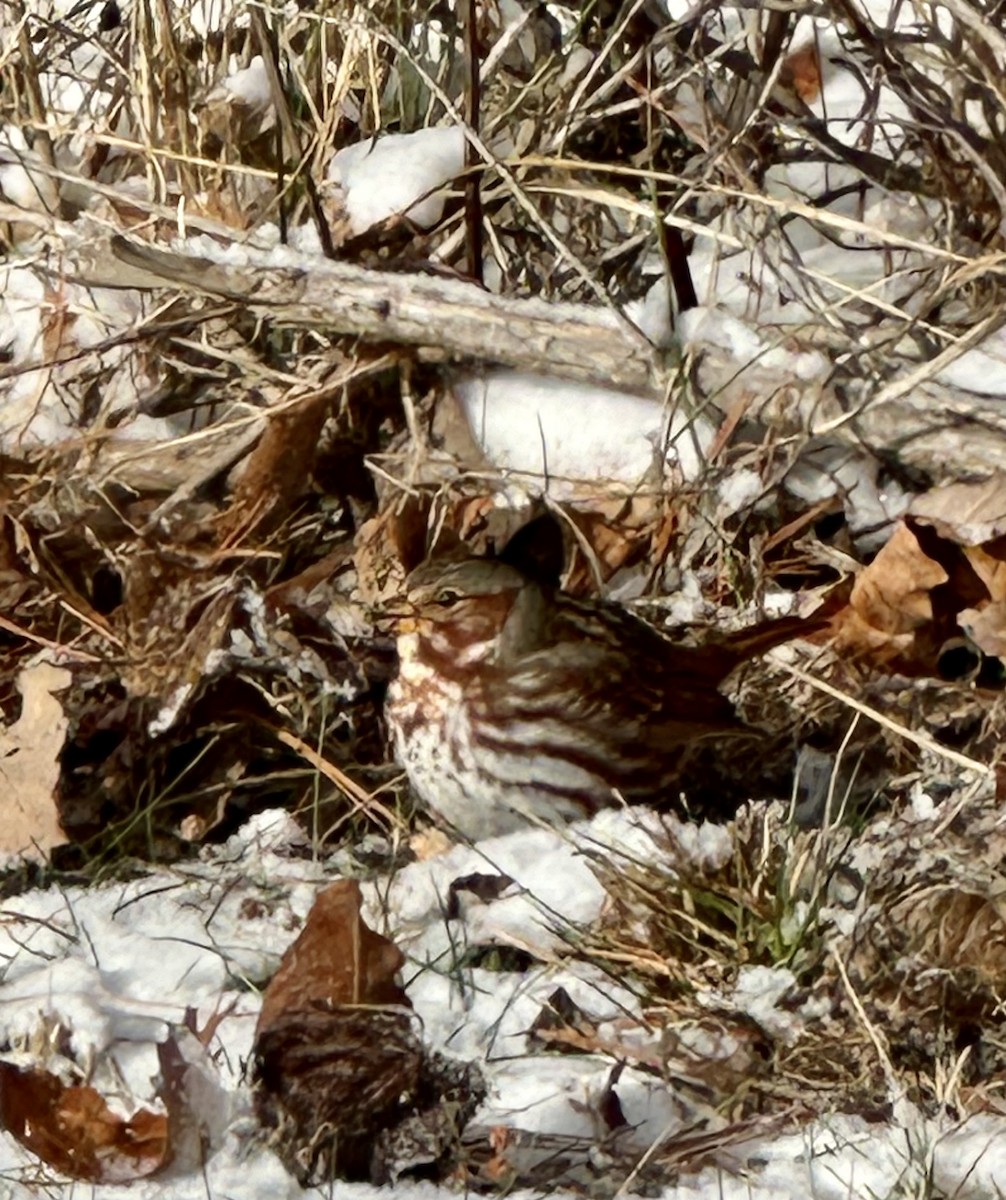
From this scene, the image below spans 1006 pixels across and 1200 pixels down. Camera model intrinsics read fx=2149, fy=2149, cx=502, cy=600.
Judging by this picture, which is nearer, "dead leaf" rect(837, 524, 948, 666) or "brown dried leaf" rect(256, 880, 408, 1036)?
"brown dried leaf" rect(256, 880, 408, 1036)

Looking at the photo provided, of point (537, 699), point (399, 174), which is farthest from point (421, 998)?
point (399, 174)

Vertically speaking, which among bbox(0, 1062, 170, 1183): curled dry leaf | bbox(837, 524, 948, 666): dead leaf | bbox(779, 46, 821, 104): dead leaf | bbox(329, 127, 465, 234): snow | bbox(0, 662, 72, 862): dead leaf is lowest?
bbox(0, 1062, 170, 1183): curled dry leaf

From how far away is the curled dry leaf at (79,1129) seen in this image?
9.02 feet

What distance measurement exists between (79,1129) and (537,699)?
3.90 ft

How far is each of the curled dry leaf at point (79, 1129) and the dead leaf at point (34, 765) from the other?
0.70m

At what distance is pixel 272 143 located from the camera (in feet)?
14.4

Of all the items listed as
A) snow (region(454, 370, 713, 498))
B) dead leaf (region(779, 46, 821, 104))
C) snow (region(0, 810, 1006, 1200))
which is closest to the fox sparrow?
snow (region(0, 810, 1006, 1200))

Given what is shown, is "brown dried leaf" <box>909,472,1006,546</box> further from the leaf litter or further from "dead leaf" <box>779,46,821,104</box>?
"dead leaf" <box>779,46,821,104</box>

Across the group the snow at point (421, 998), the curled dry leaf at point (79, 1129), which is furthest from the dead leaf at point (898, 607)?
the curled dry leaf at point (79, 1129)

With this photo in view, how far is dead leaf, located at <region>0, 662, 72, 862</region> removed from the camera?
11.7 ft

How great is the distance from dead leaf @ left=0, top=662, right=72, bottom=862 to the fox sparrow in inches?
22.9

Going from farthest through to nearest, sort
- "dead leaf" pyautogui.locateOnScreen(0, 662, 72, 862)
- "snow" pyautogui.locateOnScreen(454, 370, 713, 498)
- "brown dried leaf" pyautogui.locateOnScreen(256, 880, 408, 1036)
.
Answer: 1. "snow" pyautogui.locateOnScreen(454, 370, 713, 498)
2. "dead leaf" pyautogui.locateOnScreen(0, 662, 72, 862)
3. "brown dried leaf" pyautogui.locateOnScreen(256, 880, 408, 1036)

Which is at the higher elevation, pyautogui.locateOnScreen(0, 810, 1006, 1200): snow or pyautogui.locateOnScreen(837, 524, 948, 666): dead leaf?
pyautogui.locateOnScreen(837, 524, 948, 666): dead leaf

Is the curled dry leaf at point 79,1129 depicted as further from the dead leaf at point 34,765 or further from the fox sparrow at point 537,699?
the fox sparrow at point 537,699
